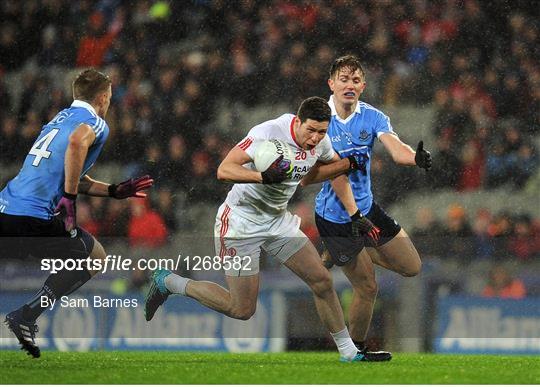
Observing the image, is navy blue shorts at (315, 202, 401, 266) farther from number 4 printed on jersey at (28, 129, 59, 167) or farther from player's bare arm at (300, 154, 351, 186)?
number 4 printed on jersey at (28, 129, 59, 167)

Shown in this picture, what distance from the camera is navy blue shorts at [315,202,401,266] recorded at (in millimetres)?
6734

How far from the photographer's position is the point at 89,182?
21.7ft

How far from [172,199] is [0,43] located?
3.36 meters

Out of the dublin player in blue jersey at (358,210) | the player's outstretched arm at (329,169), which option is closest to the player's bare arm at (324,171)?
the player's outstretched arm at (329,169)

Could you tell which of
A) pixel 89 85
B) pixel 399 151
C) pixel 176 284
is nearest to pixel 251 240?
pixel 176 284

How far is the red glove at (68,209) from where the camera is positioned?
20.5ft

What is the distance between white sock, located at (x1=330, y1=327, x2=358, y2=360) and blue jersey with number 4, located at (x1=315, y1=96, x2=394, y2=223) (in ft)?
2.47

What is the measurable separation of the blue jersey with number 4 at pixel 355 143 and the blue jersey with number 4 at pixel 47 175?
1370 mm

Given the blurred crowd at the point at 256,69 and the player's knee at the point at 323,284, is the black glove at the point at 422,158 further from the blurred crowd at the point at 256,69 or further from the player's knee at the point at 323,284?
the blurred crowd at the point at 256,69

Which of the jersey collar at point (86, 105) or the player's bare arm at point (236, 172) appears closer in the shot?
the player's bare arm at point (236, 172)

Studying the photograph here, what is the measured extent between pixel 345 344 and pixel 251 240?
784mm

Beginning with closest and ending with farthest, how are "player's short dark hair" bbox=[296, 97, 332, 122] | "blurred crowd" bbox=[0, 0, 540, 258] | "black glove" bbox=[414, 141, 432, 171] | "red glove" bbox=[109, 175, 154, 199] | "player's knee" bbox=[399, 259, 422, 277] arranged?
1. "player's short dark hair" bbox=[296, 97, 332, 122]
2. "black glove" bbox=[414, 141, 432, 171]
3. "red glove" bbox=[109, 175, 154, 199]
4. "player's knee" bbox=[399, 259, 422, 277]
5. "blurred crowd" bbox=[0, 0, 540, 258]

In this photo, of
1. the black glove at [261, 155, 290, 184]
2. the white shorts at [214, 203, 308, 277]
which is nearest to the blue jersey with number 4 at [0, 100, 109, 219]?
the white shorts at [214, 203, 308, 277]

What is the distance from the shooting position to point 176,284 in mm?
6641
